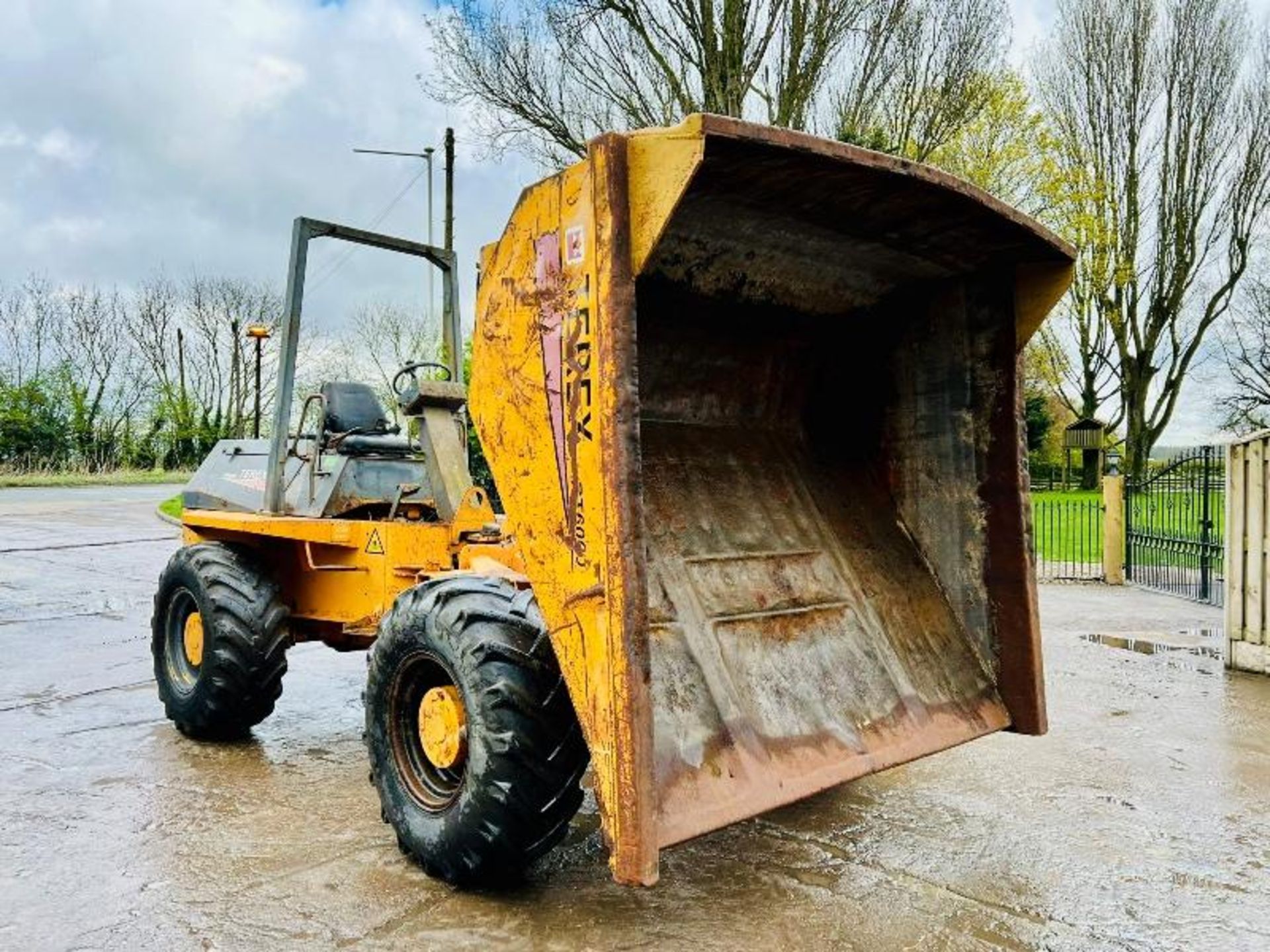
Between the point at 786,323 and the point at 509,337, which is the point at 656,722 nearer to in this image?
the point at 509,337

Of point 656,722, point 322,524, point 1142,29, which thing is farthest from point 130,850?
point 1142,29

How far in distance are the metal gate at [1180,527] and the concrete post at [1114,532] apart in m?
0.07

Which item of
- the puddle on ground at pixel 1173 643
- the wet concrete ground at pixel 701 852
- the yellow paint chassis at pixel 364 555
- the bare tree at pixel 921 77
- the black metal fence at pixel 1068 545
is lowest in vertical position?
the wet concrete ground at pixel 701 852

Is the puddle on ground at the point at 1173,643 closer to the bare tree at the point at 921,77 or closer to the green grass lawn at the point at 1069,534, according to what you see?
the green grass lawn at the point at 1069,534

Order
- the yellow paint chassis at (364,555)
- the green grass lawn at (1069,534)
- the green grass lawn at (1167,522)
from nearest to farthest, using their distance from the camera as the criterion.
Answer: the yellow paint chassis at (364,555)
the green grass lawn at (1167,522)
the green grass lawn at (1069,534)

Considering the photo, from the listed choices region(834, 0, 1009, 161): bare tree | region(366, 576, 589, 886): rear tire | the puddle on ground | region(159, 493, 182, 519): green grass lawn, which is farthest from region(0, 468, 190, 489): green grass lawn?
region(366, 576, 589, 886): rear tire

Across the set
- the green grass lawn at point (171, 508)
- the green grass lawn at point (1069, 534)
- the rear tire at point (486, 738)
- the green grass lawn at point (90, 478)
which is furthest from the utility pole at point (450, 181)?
the rear tire at point (486, 738)

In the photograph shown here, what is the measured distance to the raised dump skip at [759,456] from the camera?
2713mm

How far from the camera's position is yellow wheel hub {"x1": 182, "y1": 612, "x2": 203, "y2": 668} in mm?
5199

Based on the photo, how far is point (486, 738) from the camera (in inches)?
116

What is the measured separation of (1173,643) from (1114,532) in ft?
12.4

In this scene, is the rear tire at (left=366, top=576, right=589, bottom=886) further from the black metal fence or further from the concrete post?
the concrete post

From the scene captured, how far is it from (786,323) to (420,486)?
2.00 meters

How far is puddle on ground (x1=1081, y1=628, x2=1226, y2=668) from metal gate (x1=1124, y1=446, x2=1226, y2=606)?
1.35 m
